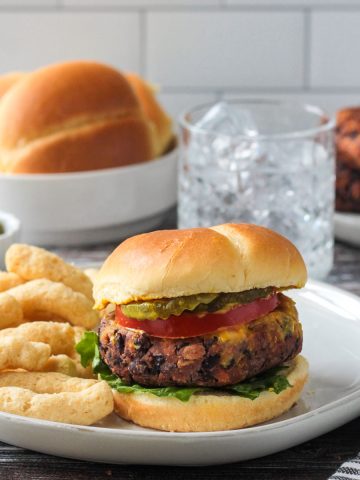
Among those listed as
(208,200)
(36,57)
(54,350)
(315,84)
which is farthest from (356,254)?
(36,57)

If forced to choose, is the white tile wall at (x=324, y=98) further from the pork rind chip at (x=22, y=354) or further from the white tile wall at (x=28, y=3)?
the pork rind chip at (x=22, y=354)

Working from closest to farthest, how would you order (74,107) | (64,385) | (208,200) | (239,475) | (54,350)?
(239,475), (64,385), (54,350), (208,200), (74,107)

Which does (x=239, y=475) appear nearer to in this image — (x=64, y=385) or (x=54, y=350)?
(x=64, y=385)

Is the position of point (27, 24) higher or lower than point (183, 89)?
higher

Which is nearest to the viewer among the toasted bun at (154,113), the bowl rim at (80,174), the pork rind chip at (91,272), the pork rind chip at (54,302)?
the pork rind chip at (54,302)

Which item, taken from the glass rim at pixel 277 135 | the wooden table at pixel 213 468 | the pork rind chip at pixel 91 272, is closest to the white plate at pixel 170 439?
the wooden table at pixel 213 468

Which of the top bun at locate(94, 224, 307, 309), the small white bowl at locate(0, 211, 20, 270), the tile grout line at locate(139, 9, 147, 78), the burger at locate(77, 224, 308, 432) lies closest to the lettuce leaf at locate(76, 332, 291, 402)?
the burger at locate(77, 224, 308, 432)
